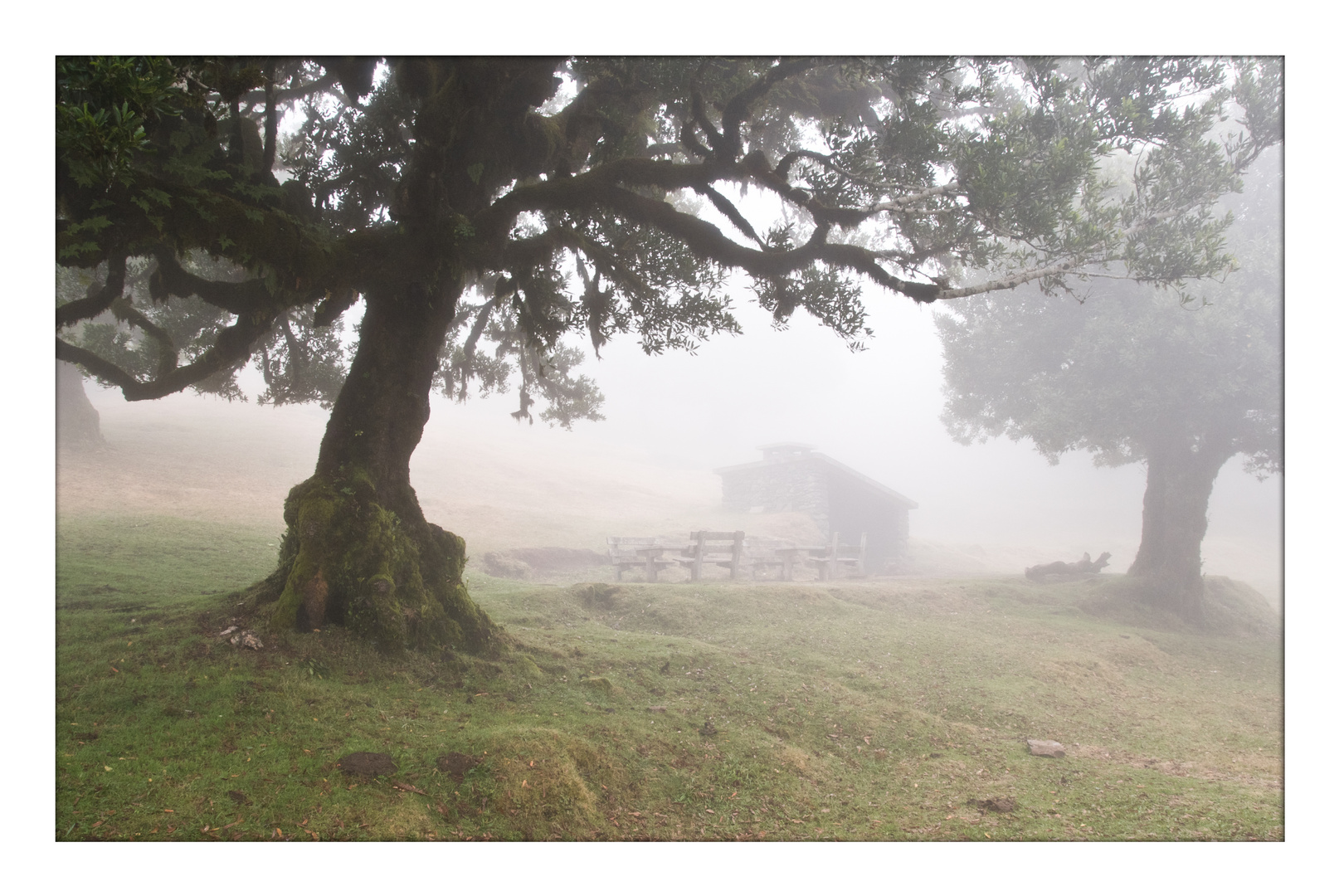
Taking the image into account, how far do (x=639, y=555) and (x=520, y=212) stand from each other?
11.5 m

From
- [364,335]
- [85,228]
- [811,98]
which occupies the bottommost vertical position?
[364,335]

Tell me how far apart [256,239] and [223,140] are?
5.61ft

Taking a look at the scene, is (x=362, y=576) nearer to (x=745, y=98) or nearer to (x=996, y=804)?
(x=996, y=804)

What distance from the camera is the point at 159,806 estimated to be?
3541 millimetres

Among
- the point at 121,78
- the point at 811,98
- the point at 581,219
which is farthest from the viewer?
the point at 811,98

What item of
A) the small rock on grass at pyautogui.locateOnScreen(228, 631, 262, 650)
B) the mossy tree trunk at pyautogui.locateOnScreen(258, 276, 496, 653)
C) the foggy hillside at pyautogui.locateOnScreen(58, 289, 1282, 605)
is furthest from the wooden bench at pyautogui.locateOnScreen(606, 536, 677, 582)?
the small rock on grass at pyautogui.locateOnScreen(228, 631, 262, 650)

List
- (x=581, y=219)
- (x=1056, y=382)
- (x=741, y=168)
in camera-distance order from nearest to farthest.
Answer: (x=741, y=168), (x=581, y=219), (x=1056, y=382)

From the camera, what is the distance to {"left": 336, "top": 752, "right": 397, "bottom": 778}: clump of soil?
13.0 ft

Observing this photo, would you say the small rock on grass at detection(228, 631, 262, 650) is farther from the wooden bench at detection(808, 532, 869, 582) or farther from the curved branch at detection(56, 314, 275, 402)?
the wooden bench at detection(808, 532, 869, 582)

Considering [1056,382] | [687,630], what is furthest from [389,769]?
[1056,382]

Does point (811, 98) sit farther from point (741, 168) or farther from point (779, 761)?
point (779, 761)

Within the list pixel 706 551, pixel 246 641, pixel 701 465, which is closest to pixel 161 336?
pixel 246 641

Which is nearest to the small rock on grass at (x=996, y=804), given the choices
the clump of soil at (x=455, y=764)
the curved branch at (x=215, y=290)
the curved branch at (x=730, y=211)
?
the clump of soil at (x=455, y=764)

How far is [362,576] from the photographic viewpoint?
18.3ft
